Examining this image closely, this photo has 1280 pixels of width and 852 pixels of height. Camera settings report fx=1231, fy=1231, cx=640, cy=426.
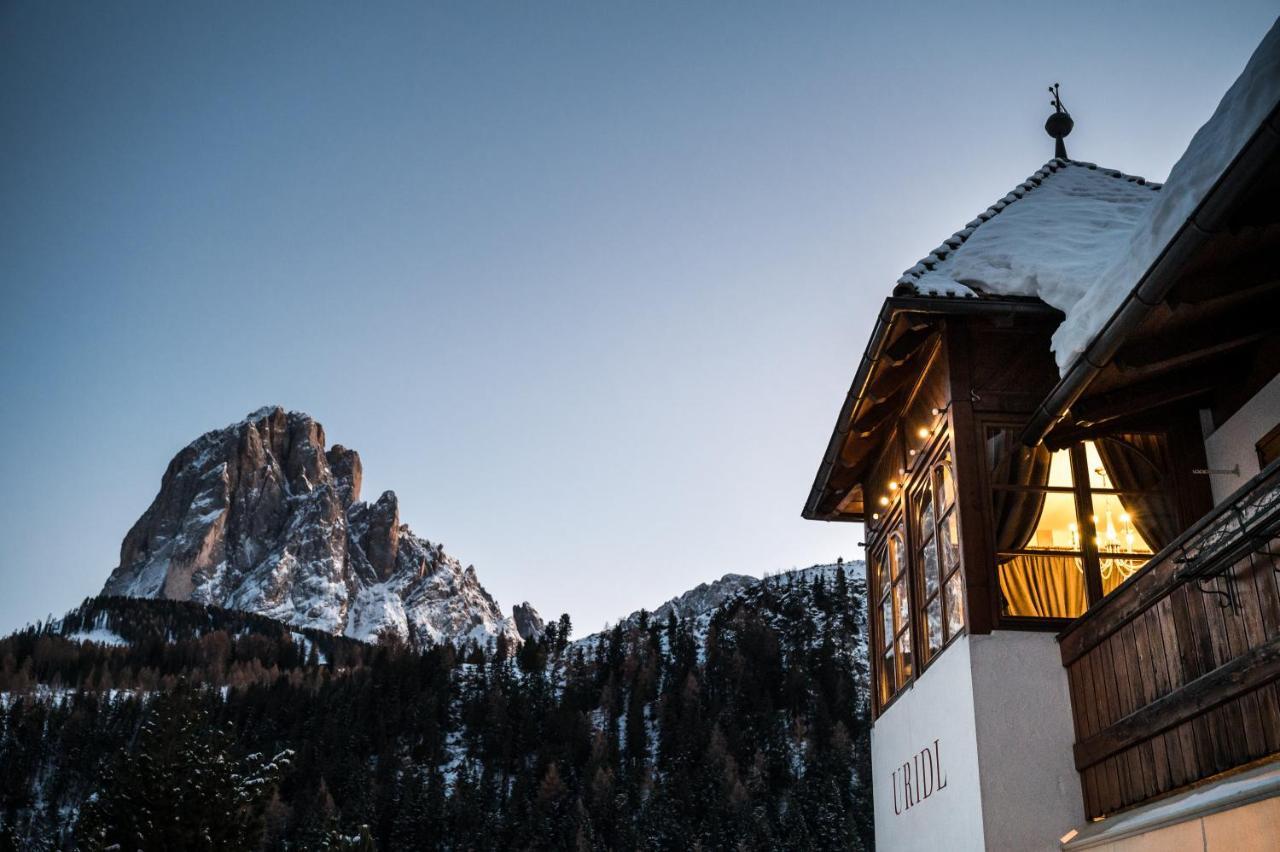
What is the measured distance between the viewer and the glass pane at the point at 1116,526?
268 inches

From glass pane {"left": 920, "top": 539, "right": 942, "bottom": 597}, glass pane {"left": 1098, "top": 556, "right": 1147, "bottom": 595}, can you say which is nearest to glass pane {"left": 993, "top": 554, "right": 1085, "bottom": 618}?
glass pane {"left": 1098, "top": 556, "right": 1147, "bottom": 595}

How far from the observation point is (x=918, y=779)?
24.4 ft

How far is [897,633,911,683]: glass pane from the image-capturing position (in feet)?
26.4

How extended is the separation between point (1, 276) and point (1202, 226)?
23.1m

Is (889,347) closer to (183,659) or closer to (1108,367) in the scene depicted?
(1108,367)

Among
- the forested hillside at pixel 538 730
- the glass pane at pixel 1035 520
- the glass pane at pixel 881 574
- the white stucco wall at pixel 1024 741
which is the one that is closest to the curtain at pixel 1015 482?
the glass pane at pixel 1035 520

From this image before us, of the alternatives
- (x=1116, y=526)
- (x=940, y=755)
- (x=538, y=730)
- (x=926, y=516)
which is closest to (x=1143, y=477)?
(x=1116, y=526)

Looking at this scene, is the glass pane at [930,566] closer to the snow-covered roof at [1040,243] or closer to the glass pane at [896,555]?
the glass pane at [896,555]

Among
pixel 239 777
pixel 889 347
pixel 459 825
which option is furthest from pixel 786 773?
pixel 889 347

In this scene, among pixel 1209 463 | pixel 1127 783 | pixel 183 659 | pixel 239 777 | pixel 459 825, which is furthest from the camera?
pixel 183 659

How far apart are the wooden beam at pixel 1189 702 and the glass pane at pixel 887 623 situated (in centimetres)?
249

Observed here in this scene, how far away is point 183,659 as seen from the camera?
135000mm

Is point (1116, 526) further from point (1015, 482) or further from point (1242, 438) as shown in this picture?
point (1242, 438)

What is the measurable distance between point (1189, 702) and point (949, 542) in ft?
7.37
